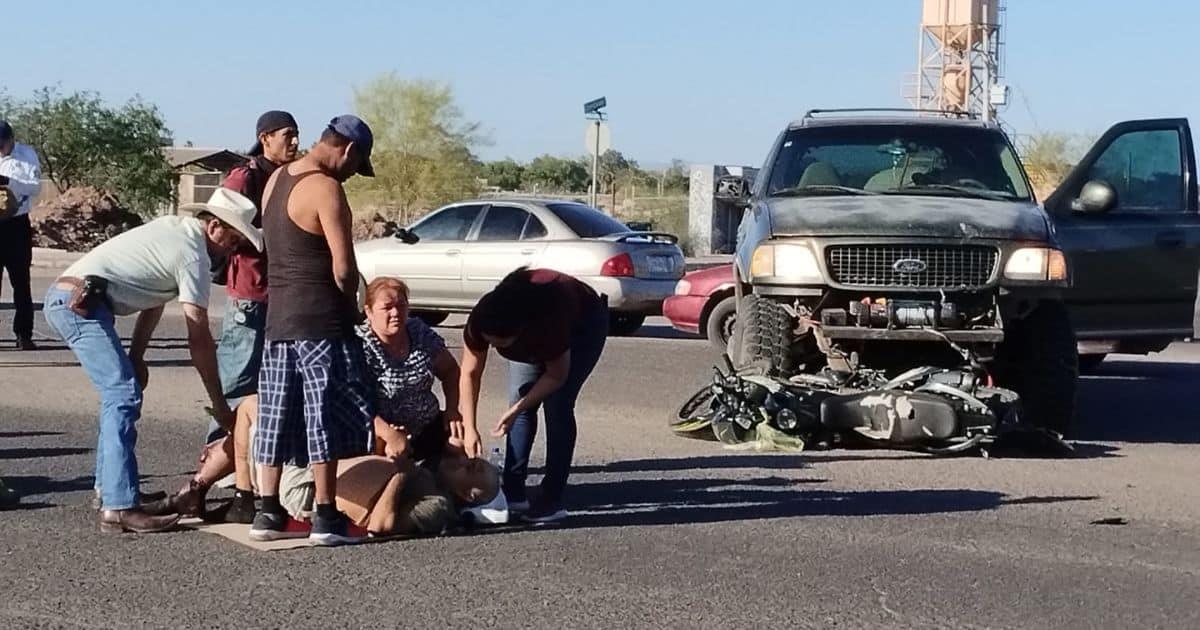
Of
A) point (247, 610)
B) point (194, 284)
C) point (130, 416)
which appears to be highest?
point (194, 284)

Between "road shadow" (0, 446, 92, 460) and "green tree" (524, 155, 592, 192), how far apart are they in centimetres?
5299

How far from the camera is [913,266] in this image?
988cm

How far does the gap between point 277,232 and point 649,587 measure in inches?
79.4

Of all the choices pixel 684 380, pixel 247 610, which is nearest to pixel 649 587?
pixel 247 610

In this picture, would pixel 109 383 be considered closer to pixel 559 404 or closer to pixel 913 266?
pixel 559 404

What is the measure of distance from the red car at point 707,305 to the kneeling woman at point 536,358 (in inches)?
293

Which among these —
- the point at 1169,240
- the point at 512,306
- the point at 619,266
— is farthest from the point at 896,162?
the point at 619,266

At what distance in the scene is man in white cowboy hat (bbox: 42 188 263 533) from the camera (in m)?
6.81

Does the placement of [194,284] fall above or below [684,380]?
above

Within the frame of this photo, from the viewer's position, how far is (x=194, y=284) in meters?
6.80

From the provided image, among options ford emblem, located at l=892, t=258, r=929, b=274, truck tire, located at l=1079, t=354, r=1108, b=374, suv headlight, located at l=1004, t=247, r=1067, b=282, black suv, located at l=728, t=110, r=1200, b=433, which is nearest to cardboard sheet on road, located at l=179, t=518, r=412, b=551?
black suv, located at l=728, t=110, r=1200, b=433

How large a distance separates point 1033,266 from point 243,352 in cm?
478

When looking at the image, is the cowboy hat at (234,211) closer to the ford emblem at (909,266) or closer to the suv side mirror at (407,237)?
the ford emblem at (909,266)

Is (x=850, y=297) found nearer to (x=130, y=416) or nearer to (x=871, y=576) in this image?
(x=871, y=576)
